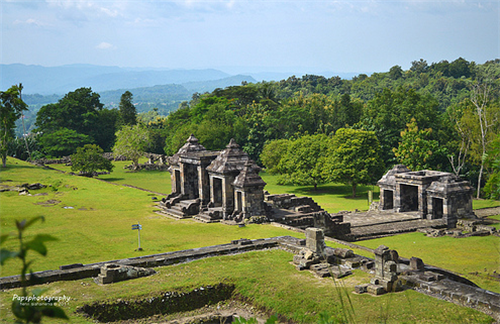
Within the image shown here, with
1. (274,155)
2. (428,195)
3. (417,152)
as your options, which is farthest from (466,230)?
(274,155)

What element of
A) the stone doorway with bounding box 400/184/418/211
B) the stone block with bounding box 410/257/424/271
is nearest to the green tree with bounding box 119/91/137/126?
the stone doorway with bounding box 400/184/418/211

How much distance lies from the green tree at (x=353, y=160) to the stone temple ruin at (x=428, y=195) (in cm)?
653

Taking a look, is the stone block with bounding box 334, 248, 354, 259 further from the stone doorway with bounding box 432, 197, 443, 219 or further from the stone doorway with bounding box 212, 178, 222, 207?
the stone doorway with bounding box 432, 197, 443, 219

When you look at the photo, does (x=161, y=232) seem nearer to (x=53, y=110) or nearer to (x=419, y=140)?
(x=419, y=140)

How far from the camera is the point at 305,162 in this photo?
42781 mm

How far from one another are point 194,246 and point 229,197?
6.34 meters

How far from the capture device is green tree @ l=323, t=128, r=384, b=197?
127ft

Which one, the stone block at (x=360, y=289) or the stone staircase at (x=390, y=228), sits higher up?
the stone block at (x=360, y=289)

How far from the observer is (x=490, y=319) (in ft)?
37.2

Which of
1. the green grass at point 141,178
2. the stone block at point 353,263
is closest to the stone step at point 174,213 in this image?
the green grass at point 141,178

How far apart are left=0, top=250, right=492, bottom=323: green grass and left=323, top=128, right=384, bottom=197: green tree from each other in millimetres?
21853

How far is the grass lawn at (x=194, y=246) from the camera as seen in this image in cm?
1255

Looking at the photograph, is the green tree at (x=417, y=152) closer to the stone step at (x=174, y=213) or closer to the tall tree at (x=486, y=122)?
the tall tree at (x=486, y=122)

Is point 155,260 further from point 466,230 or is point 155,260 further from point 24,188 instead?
point 24,188
